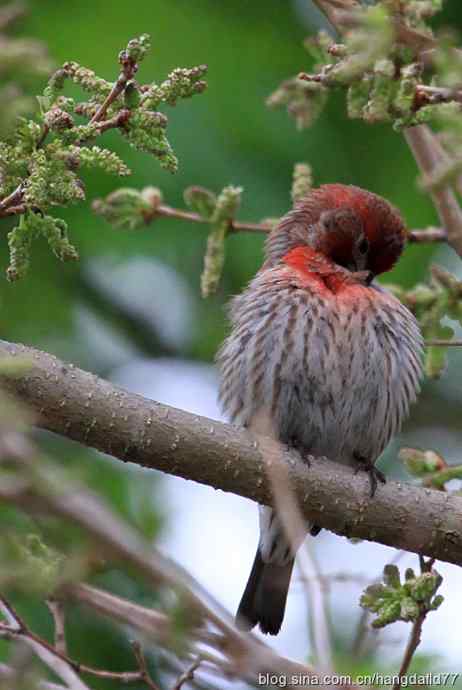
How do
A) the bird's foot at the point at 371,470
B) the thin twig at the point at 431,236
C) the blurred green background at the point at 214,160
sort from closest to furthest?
the bird's foot at the point at 371,470 → the thin twig at the point at 431,236 → the blurred green background at the point at 214,160

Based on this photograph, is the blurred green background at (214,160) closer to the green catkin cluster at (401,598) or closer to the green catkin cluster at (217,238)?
the green catkin cluster at (217,238)

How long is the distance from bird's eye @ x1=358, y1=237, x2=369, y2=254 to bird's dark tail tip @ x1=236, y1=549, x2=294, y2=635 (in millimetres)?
1518

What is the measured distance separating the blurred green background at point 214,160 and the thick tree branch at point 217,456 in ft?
15.0

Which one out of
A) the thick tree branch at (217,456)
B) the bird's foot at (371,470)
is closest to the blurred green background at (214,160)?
the bird's foot at (371,470)

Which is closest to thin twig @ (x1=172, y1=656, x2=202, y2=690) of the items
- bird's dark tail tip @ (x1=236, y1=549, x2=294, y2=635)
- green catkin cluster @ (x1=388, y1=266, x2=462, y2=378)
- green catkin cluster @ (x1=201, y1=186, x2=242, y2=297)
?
green catkin cluster @ (x1=201, y1=186, x2=242, y2=297)

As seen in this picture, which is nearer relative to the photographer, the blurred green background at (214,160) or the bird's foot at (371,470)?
the bird's foot at (371,470)

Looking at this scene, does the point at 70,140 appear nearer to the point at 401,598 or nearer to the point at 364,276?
the point at 401,598

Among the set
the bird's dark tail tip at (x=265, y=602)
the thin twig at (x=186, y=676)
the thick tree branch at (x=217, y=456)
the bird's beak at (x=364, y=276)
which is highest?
the bird's beak at (x=364, y=276)

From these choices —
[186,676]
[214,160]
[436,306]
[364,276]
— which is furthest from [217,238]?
[214,160]

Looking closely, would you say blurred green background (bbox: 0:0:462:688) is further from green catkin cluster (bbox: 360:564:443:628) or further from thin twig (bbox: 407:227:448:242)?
green catkin cluster (bbox: 360:564:443:628)

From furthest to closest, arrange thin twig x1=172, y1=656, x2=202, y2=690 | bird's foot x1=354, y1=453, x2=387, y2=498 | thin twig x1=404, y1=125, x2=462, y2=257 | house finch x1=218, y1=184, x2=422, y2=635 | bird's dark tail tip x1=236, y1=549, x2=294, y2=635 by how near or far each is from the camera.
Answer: bird's dark tail tip x1=236, y1=549, x2=294, y2=635 < house finch x1=218, y1=184, x2=422, y2=635 < bird's foot x1=354, y1=453, x2=387, y2=498 < thin twig x1=404, y1=125, x2=462, y2=257 < thin twig x1=172, y1=656, x2=202, y2=690

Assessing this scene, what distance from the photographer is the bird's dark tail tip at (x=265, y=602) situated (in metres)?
5.86

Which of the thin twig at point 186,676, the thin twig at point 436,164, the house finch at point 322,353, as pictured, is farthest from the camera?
the house finch at point 322,353

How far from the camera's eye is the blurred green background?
938cm
